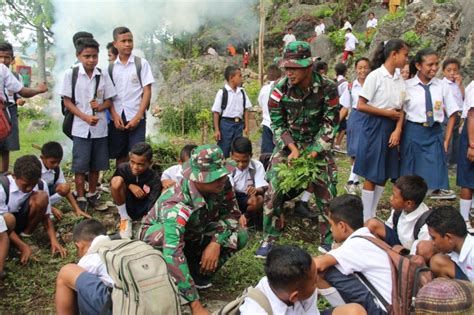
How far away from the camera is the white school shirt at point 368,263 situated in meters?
3.02

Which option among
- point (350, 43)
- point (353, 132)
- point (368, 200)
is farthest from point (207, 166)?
point (350, 43)

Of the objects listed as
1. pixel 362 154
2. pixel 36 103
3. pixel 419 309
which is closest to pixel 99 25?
pixel 36 103

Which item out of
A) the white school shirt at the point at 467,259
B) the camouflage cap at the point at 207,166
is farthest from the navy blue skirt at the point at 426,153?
the camouflage cap at the point at 207,166

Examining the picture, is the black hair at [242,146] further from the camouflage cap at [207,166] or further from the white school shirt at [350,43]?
the white school shirt at [350,43]

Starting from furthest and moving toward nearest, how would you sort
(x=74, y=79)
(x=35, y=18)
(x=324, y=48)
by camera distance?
(x=324, y=48) < (x=35, y=18) < (x=74, y=79)

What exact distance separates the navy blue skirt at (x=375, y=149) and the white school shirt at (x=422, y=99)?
8.8 inches

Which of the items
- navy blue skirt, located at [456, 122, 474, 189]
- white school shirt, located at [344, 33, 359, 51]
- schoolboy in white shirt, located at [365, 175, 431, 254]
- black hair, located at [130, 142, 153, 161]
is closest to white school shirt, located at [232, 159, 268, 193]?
black hair, located at [130, 142, 153, 161]

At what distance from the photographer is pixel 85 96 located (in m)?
5.66

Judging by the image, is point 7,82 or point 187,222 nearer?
point 187,222

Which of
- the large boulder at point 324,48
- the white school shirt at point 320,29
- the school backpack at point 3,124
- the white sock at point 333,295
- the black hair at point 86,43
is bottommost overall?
the white sock at point 333,295

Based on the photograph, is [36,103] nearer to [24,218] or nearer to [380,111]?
[24,218]

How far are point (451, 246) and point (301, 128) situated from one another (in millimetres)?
1890

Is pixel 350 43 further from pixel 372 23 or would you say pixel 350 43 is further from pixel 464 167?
pixel 464 167

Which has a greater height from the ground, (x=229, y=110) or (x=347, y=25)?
(x=347, y=25)
